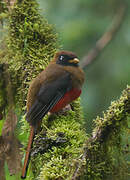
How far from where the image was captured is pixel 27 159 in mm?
3006

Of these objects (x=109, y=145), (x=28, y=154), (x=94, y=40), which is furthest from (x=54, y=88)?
(x=94, y=40)

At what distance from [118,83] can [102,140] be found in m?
3.43

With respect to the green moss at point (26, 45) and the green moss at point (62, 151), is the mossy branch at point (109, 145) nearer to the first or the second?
the green moss at point (62, 151)

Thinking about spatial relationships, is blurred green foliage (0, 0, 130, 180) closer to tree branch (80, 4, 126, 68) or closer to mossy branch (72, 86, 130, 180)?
tree branch (80, 4, 126, 68)

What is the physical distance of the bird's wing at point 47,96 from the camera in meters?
3.50

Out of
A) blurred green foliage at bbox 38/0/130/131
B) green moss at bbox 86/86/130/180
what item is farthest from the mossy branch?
blurred green foliage at bbox 38/0/130/131

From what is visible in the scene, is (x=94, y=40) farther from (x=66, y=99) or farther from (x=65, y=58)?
(x=66, y=99)

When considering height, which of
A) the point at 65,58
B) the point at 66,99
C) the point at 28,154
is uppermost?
the point at 65,58

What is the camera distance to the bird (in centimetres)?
359

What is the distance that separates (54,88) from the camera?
3896 mm

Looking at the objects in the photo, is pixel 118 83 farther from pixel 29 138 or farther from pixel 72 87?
pixel 29 138

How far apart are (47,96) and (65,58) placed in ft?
2.03

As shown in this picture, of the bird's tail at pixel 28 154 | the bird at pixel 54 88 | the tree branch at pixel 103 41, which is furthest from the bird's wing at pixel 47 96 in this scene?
the tree branch at pixel 103 41

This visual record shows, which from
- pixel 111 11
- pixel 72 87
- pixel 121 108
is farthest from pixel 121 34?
pixel 121 108
